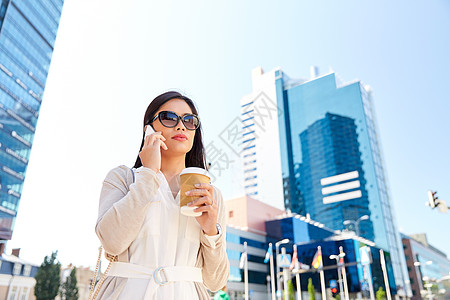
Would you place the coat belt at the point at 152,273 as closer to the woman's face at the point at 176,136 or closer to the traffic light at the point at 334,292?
the woman's face at the point at 176,136

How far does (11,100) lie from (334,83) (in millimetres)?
75689

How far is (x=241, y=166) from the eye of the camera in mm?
101750

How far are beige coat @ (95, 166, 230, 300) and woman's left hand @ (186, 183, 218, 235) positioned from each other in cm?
6

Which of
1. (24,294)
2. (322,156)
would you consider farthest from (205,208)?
(322,156)

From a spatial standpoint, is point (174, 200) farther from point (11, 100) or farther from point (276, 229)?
point (11, 100)

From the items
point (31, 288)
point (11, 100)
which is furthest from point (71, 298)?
point (11, 100)

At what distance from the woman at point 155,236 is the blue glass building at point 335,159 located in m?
78.4

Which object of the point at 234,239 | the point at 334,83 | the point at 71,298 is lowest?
the point at 71,298

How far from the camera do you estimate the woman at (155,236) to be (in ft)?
4.37

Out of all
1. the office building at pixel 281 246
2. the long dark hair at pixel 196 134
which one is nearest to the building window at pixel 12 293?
the office building at pixel 281 246

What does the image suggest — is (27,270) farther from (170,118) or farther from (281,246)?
(170,118)

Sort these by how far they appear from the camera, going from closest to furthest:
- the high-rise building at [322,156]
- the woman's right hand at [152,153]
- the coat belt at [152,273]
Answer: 1. the coat belt at [152,273]
2. the woman's right hand at [152,153]
3. the high-rise building at [322,156]

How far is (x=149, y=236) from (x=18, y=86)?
6739 centimetres

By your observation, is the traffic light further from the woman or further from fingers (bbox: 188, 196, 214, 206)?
fingers (bbox: 188, 196, 214, 206)
